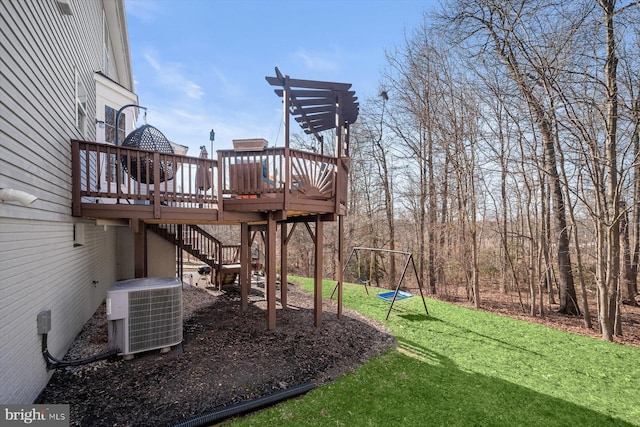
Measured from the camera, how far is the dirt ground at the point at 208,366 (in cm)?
320

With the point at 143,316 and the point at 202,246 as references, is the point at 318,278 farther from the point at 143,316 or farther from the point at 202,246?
the point at 202,246

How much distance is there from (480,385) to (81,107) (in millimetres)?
7869

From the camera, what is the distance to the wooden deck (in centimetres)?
453

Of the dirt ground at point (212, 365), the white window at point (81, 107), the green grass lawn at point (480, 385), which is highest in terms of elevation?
the white window at point (81, 107)

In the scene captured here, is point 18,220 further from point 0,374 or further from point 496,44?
point 496,44

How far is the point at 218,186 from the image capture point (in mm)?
5090

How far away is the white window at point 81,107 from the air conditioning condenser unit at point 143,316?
307cm

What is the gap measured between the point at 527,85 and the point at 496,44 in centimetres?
144

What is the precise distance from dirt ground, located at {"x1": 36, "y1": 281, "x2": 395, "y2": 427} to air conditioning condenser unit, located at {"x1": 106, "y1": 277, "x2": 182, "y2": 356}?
9.2 inches

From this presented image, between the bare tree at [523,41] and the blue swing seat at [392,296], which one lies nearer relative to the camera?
the bare tree at [523,41]

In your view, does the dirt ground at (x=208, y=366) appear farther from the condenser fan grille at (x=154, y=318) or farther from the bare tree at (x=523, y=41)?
the bare tree at (x=523, y=41)

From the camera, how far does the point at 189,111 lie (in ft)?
55.8

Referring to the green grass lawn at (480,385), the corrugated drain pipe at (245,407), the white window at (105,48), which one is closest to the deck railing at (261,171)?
the corrugated drain pipe at (245,407)

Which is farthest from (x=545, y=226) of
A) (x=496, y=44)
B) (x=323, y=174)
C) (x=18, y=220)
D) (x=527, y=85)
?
(x=18, y=220)
